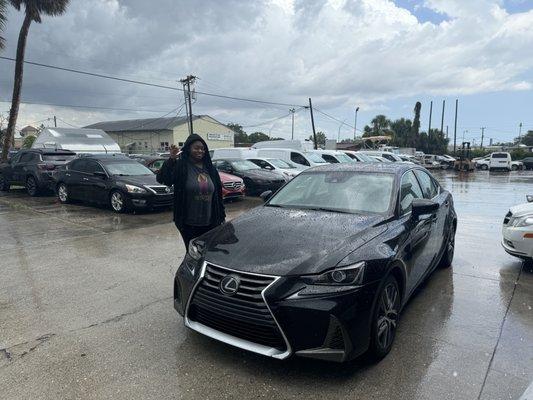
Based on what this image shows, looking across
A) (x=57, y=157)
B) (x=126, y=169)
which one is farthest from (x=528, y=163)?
(x=57, y=157)

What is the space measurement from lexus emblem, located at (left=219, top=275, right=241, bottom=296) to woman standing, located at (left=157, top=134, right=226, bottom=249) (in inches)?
56.0

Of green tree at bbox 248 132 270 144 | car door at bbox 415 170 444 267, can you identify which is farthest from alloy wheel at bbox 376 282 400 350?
green tree at bbox 248 132 270 144

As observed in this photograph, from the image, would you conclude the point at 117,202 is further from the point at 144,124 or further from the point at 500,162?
the point at 144,124

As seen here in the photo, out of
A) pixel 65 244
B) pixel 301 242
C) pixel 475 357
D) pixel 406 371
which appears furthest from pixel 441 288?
pixel 65 244

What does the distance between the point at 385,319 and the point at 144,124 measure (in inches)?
2648

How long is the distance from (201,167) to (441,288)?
3.11m

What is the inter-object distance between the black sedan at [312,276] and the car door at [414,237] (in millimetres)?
16

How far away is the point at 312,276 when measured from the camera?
275 centimetres

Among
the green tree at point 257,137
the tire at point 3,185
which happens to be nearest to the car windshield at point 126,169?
the tire at point 3,185

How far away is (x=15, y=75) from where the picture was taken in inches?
707

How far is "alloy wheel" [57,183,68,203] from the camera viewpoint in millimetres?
11586

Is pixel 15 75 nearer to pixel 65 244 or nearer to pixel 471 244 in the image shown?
pixel 65 244

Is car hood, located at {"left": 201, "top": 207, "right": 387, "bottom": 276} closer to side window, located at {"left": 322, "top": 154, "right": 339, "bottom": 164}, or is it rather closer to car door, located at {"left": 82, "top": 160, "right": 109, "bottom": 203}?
car door, located at {"left": 82, "top": 160, "right": 109, "bottom": 203}

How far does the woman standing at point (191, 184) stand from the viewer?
4.15 m
